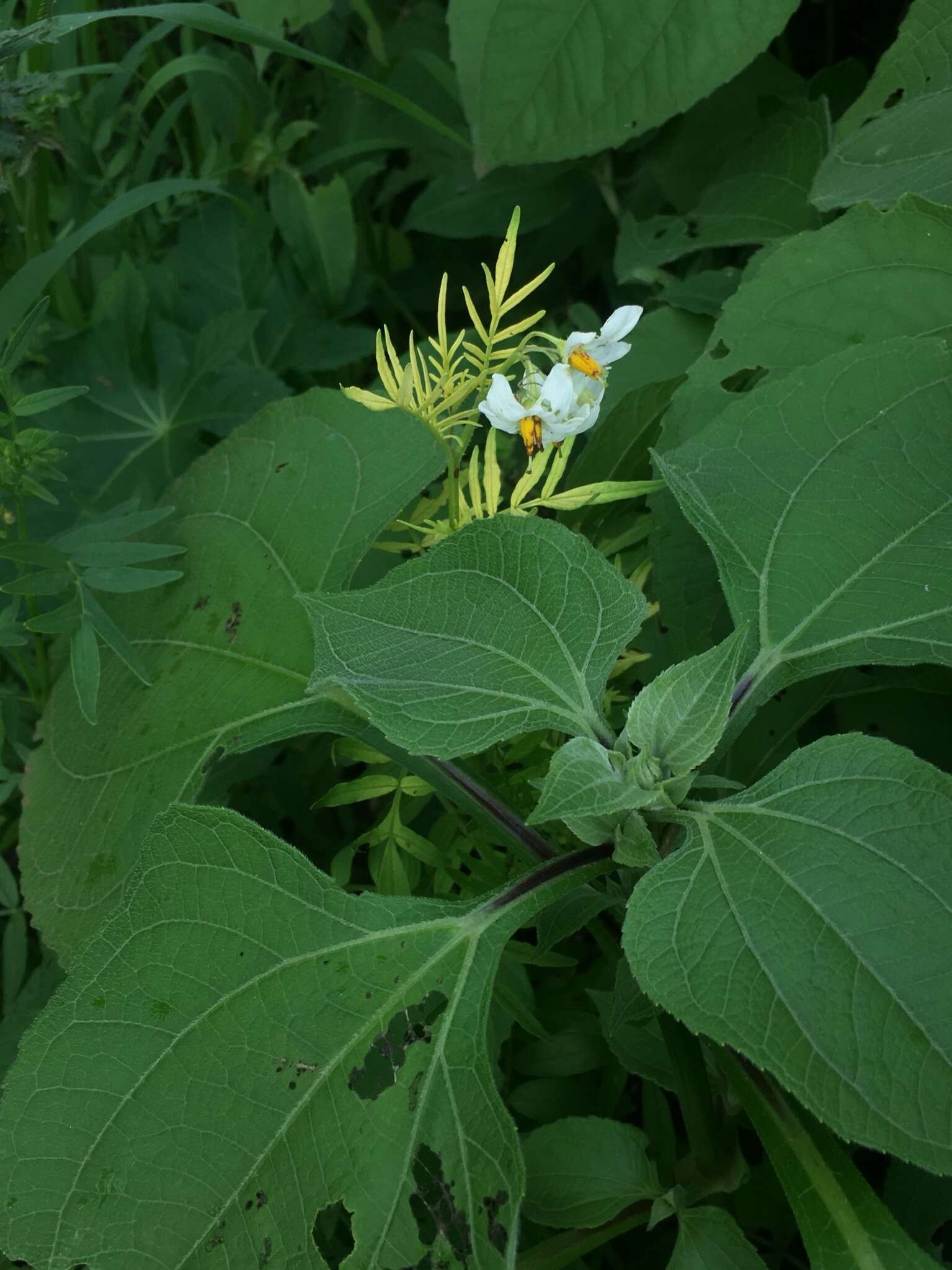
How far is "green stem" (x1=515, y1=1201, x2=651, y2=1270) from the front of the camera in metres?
1.14

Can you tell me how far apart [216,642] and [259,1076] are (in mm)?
526

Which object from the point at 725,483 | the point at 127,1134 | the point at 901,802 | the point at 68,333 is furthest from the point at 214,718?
the point at 68,333

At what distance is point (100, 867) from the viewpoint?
1218 mm

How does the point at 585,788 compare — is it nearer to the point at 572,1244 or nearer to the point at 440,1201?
the point at 440,1201

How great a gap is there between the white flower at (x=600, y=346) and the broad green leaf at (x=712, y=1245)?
→ 799 millimetres

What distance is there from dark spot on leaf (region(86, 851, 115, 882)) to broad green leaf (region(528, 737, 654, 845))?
1.78 feet

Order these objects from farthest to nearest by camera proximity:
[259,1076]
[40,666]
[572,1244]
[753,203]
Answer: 1. [753,203]
2. [40,666]
3. [572,1244]
4. [259,1076]

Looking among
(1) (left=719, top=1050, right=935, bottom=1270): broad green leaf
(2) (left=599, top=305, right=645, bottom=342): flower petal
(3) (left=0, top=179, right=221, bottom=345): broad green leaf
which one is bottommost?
(1) (left=719, top=1050, right=935, bottom=1270): broad green leaf

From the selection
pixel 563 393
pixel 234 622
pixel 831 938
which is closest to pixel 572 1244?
pixel 831 938

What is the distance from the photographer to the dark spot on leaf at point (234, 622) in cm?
128

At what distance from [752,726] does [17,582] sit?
0.87 metres

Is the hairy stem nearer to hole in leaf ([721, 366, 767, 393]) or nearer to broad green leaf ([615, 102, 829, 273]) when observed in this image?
hole in leaf ([721, 366, 767, 393])

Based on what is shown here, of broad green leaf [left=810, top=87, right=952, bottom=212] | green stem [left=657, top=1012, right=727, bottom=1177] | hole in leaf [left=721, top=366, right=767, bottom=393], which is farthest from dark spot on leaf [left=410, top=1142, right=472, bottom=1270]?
broad green leaf [left=810, top=87, right=952, bottom=212]

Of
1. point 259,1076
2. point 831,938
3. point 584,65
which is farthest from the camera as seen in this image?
point 584,65
